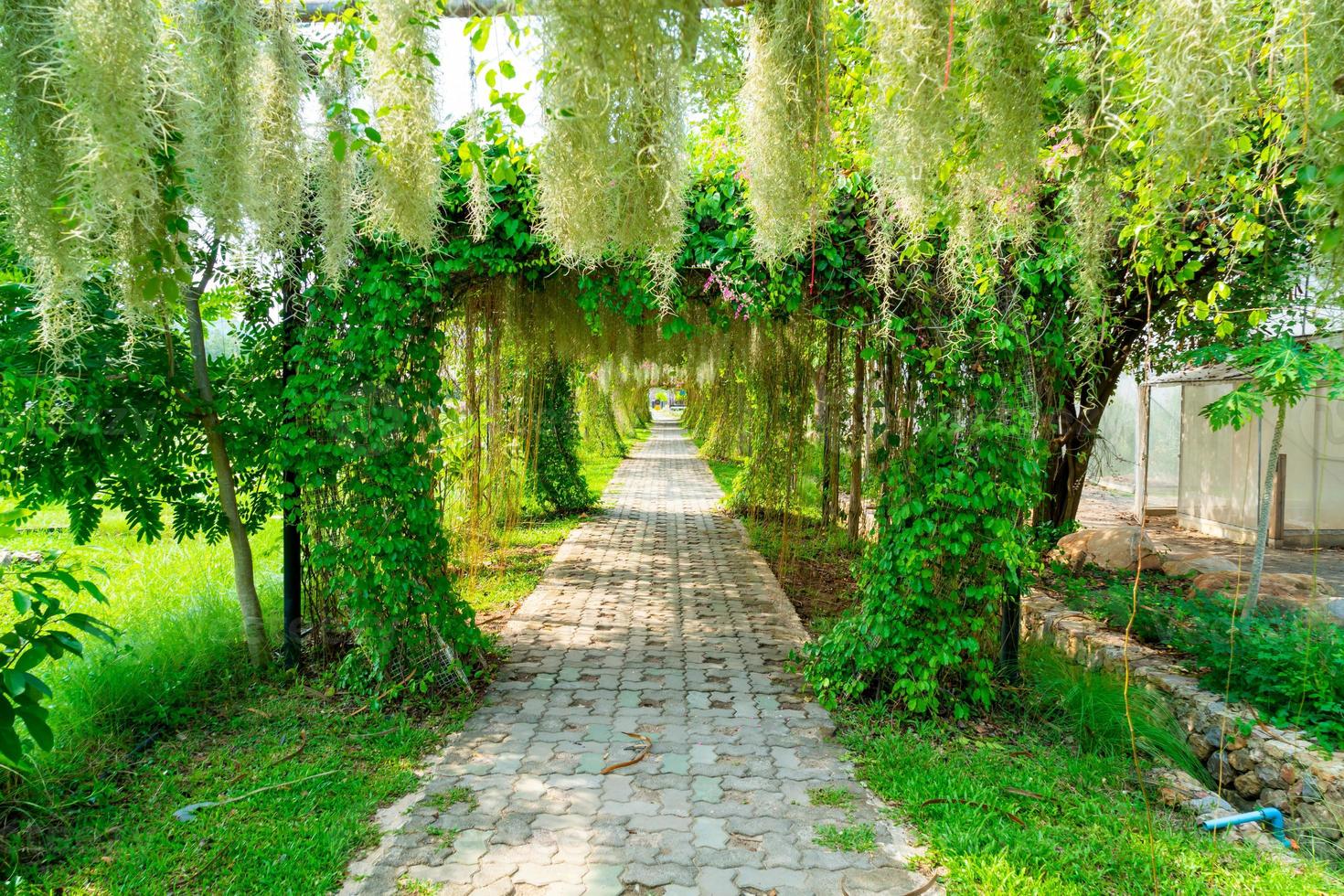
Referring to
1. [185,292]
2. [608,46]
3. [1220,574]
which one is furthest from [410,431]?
[1220,574]

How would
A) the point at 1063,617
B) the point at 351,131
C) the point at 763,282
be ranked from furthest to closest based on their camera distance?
the point at 1063,617 → the point at 763,282 → the point at 351,131

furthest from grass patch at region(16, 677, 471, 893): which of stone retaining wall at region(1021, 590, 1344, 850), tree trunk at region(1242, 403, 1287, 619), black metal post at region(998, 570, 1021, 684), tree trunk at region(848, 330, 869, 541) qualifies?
tree trunk at region(848, 330, 869, 541)

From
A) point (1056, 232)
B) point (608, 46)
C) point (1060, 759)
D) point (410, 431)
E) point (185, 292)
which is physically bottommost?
point (1060, 759)

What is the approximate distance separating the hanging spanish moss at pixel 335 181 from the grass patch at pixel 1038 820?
345 centimetres

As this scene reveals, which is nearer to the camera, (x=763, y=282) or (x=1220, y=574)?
(x=763, y=282)

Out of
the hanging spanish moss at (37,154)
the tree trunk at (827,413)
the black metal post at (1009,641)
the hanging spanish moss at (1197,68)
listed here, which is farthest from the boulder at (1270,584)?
the hanging spanish moss at (37,154)

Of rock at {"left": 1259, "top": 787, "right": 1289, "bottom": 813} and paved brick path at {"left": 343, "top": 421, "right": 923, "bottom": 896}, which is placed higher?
paved brick path at {"left": 343, "top": 421, "right": 923, "bottom": 896}

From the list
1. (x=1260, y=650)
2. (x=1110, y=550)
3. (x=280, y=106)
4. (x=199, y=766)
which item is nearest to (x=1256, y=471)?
(x=1110, y=550)

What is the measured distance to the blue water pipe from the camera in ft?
10.2

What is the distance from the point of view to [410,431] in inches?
167

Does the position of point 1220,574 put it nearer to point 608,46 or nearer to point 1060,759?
point 1060,759

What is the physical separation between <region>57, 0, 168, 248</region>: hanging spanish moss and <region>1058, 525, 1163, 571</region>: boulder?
7067 mm

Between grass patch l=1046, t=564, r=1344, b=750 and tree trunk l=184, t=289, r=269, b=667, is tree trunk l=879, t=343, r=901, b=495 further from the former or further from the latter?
tree trunk l=184, t=289, r=269, b=667

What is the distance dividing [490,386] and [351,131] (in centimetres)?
347
